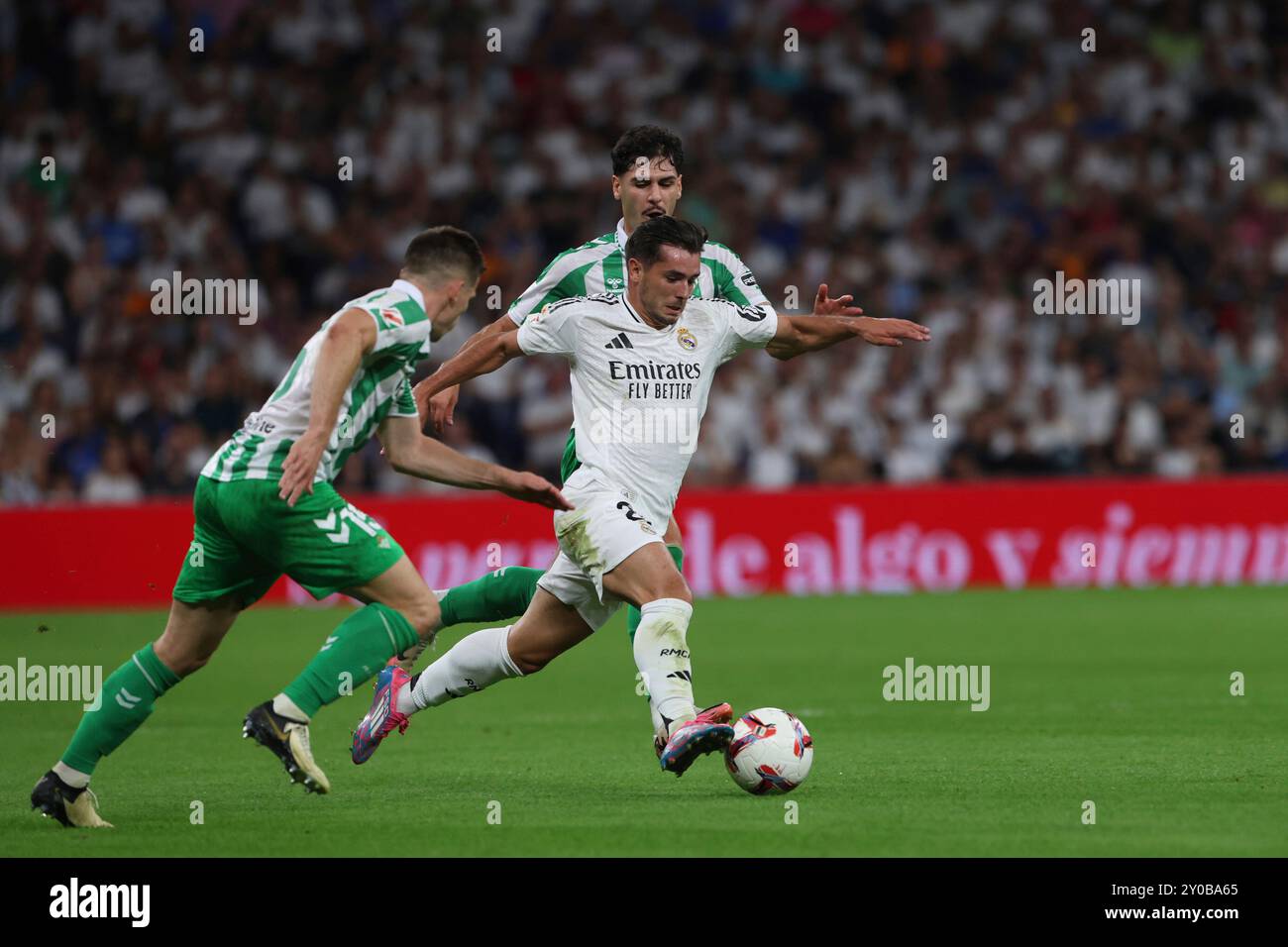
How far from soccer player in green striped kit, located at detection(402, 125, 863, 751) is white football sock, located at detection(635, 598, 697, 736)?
971 mm

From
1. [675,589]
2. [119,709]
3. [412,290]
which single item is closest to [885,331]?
[675,589]

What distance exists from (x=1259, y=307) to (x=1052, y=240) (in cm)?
229

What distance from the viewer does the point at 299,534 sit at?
22.4 feet

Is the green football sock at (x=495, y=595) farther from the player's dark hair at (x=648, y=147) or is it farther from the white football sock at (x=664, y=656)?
the player's dark hair at (x=648, y=147)

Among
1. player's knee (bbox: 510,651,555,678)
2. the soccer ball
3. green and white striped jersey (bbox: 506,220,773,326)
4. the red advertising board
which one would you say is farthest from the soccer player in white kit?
the red advertising board

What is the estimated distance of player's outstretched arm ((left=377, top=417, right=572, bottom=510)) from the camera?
23.1 ft

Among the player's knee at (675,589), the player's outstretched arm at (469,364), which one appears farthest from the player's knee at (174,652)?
the player's knee at (675,589)

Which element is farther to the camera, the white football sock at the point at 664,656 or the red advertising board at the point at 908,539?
the red advertising board at the point at 908,539

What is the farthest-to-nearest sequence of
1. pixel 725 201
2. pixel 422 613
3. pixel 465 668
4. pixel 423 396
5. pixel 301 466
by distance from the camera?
pixel 725 201 < pixel 423 396 < pixel 465 668 < pixel 422 613 < pixel 301 466

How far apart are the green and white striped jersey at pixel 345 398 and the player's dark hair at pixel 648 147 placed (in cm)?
184

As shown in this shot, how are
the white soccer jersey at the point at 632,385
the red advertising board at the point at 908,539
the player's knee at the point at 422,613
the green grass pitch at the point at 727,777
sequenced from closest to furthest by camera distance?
the green grass pitch at the point at 727,777 < the player's knee at the point at 422,613 < the white soccer jersey at the point at 632,385 < the red advertising board at the point at 908,539

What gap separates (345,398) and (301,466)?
447 mm

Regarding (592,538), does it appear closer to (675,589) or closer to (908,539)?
(675,589)

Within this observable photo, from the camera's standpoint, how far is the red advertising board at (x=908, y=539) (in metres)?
17.4
